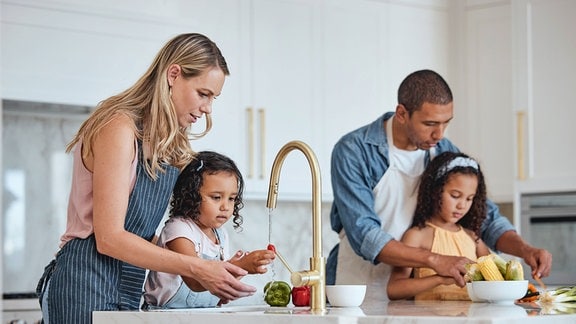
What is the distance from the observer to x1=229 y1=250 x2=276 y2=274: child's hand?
7.64 feet

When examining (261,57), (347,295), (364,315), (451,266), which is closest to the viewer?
(364,315)

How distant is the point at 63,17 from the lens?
12.9ft

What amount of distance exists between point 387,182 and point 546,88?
6.12 feet

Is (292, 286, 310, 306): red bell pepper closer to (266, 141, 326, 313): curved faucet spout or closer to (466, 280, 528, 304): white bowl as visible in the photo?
(266, 141, 326, 313): curved faucet spout

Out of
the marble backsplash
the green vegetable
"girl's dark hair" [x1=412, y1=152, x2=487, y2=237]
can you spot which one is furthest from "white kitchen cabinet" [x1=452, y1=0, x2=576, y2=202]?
the green vegetable

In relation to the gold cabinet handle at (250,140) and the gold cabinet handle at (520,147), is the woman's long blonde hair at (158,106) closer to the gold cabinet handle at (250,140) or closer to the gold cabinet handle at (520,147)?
the gold cabinet handle at (250,140)

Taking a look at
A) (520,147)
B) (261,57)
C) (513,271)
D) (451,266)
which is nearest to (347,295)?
(513,271)

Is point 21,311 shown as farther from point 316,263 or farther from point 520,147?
point 520,147

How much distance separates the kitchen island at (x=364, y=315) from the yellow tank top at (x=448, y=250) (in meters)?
0.59

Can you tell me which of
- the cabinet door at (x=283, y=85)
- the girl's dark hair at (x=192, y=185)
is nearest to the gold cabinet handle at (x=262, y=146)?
the cabinet door at (x=283, y=85)

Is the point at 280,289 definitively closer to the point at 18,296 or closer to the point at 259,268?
the point at 259,268

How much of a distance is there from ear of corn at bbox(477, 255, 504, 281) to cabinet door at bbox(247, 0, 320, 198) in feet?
7.08

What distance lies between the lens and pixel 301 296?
2.46m

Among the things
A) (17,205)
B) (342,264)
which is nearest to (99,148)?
(342,264)
